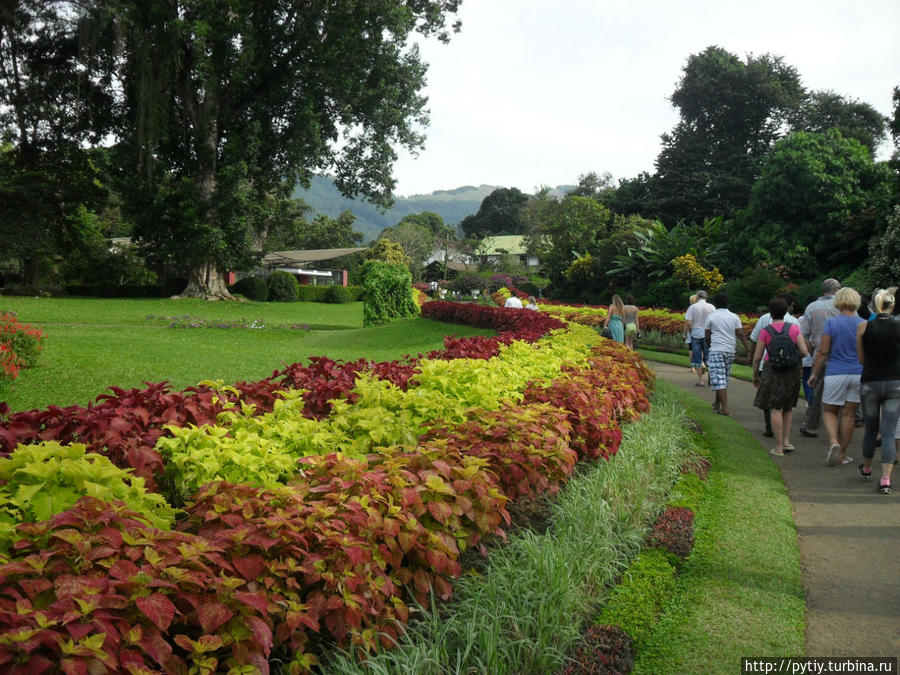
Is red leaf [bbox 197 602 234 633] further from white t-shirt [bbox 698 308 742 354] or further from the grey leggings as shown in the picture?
white t-shirt [bbox 698 308 742 354]

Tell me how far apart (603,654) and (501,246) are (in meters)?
84.9

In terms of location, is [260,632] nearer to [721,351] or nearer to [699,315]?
[721,351]

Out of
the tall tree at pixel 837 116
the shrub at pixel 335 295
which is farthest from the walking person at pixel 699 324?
the tall tree at pixel 837 116

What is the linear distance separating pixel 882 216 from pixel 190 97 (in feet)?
87.6

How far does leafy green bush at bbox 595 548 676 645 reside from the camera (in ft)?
10.4

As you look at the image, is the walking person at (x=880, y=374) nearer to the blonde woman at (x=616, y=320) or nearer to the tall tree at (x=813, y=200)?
the blonde woman at (x=616, y=320)

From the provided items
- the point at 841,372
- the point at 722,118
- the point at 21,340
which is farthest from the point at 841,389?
the point at 722,118

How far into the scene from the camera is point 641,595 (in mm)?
3420

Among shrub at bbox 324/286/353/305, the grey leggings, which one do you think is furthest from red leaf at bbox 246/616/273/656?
shrub at bbox 324/286/353/305

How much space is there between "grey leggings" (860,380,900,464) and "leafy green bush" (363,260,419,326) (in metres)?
16.1

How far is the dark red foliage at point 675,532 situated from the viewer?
4086 millimetres

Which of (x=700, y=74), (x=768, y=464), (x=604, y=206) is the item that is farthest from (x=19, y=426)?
(x=700, y=74)

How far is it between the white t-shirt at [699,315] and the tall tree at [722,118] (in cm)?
3125

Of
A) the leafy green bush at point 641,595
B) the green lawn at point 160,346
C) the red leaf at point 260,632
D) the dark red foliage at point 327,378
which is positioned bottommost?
the leafy green bush at point 641,595
